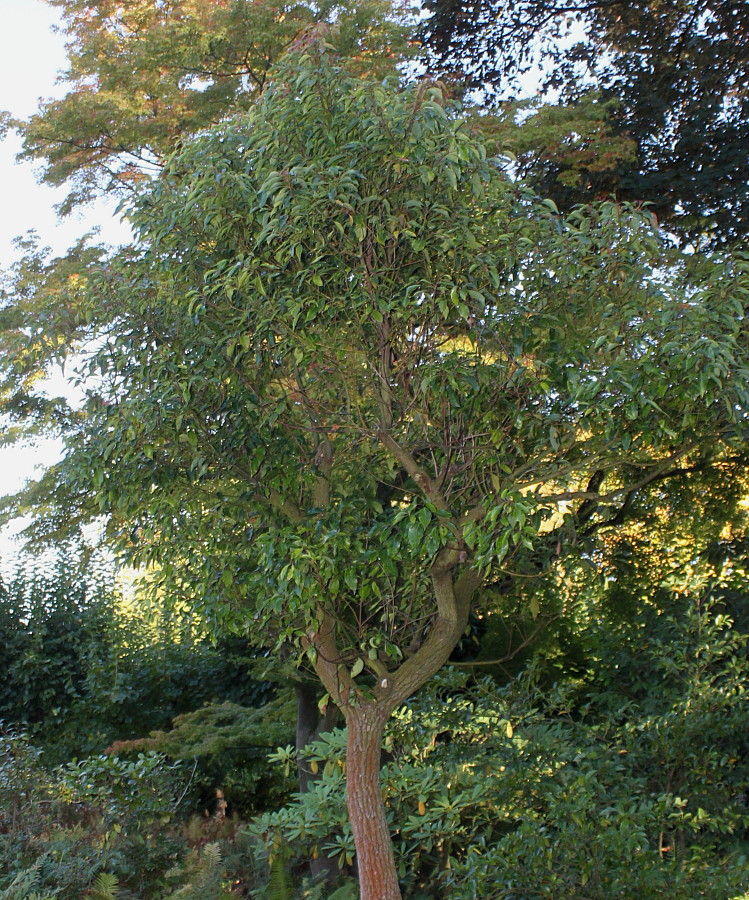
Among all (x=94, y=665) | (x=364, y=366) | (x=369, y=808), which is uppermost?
(x=364, y=366)

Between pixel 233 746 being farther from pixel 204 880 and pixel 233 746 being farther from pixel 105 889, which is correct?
pixel 105 889

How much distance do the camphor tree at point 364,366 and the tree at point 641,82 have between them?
9.59 ft

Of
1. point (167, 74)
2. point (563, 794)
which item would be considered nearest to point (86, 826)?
point (563, 794)

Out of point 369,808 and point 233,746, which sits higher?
point 233,746

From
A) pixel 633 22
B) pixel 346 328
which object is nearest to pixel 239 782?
pixel 346 328

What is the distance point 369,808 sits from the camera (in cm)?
413

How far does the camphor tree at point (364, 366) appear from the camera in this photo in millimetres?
3430

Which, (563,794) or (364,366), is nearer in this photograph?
(364,366)

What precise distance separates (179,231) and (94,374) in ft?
2.71

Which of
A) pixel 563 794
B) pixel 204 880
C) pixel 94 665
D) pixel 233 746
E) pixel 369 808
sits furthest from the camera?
pixel 94 665

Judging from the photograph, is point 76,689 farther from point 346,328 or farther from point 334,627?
point 346,328

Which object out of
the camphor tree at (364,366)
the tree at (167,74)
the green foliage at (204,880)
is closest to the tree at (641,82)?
the tree at (167,74)

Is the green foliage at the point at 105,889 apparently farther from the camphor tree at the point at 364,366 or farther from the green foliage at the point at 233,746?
the green foliage at the point at 233,746

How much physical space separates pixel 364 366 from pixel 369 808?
2.08 meters
